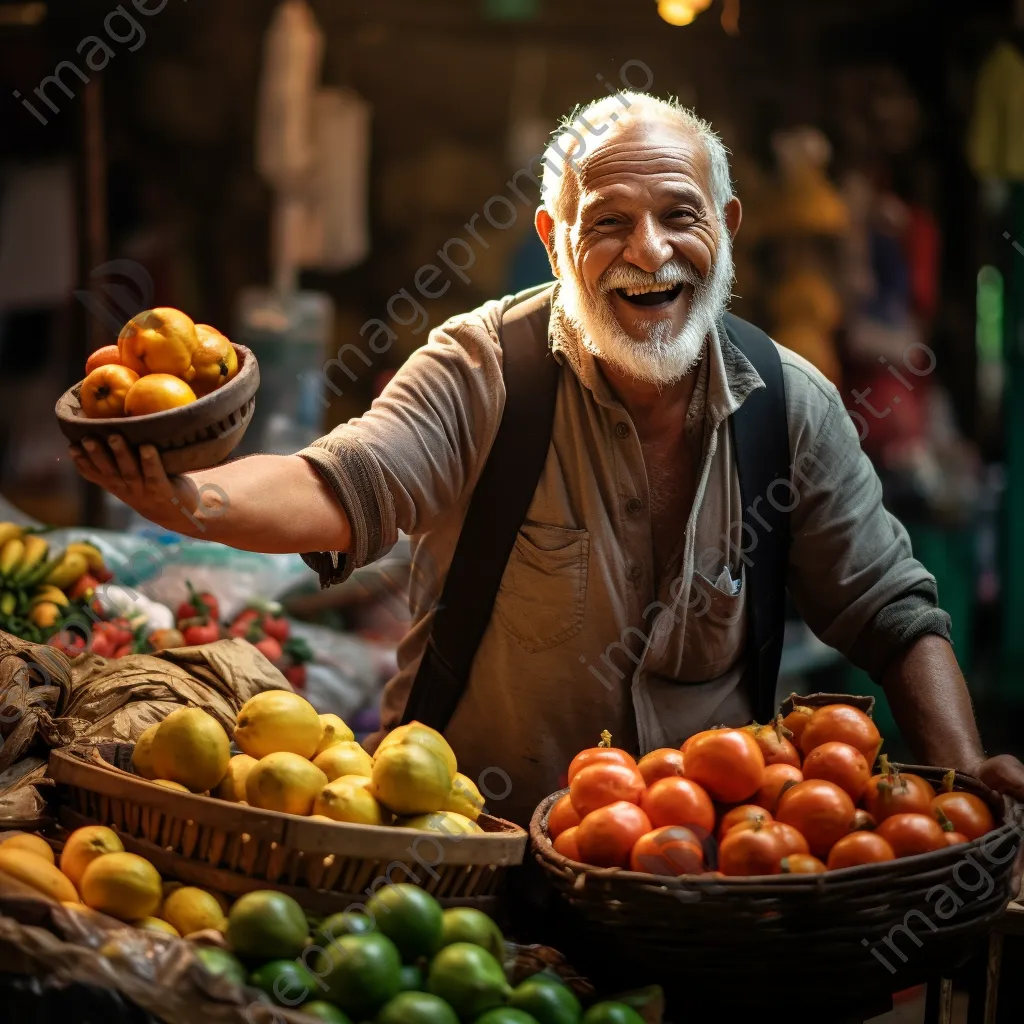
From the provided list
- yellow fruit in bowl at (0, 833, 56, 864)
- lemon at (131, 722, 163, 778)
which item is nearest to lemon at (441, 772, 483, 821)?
lemon at (131, 722, 163, 778)

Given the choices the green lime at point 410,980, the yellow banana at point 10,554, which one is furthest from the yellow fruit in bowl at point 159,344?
the yellow banana at point 10,554

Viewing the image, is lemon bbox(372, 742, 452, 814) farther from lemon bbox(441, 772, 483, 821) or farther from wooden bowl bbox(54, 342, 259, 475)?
wooden bowl bbox(54, 342, 259, 475)

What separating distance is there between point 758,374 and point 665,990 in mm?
1231

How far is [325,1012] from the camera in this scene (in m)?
1.53

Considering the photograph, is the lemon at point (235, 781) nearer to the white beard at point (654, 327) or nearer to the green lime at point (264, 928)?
the green lime at point (264, 928)

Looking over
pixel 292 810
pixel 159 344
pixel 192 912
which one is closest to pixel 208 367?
pixel 159 344

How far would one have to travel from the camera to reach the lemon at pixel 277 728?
1880mm

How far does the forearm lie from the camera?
7.64 ft

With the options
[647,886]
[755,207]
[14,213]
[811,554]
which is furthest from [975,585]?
[647,886]

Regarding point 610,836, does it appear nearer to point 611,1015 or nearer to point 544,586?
point 611,1015

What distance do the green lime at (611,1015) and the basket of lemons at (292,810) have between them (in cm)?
25

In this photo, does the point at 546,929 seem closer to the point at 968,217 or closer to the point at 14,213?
the point at 14,213

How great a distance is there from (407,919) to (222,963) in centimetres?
23

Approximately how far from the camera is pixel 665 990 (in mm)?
1726
